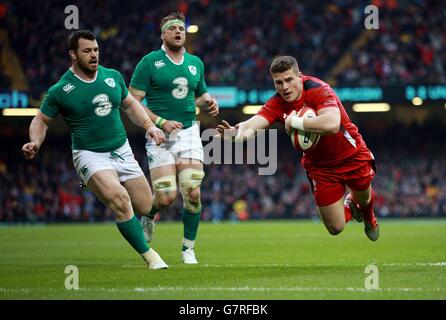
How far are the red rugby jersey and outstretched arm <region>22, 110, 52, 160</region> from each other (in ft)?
8.06

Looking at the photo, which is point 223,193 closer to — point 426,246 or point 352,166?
point 426,246

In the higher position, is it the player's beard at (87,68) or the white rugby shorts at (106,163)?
the player's beard at (87,68)

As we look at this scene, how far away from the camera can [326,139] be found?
967cm

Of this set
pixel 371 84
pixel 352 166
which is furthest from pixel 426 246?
pixel 371 84

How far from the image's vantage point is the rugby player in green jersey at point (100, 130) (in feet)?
30.2

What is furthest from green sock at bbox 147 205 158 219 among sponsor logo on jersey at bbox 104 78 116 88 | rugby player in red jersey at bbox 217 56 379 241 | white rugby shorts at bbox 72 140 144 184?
rugby player in red jersey at bbox 217 56 379 241

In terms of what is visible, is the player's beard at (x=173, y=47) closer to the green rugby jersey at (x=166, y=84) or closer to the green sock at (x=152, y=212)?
the green rugby jersey at (x=166, y=84)

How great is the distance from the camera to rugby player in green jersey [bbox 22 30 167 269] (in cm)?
922

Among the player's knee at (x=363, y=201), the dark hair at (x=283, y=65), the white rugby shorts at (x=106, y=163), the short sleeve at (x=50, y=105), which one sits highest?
the dark hair at (x=283, y=65)

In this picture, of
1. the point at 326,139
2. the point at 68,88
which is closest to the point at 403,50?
the point at 326,139

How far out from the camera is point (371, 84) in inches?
1253

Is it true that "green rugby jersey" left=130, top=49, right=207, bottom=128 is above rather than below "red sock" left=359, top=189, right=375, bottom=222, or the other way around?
above

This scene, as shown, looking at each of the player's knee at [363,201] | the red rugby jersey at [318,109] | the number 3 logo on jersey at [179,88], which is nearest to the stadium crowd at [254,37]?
the number 3 logo on jersey at [179,88]

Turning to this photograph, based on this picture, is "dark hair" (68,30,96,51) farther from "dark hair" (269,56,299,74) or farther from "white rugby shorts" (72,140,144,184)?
"dark hair" (269,56,299,74)
